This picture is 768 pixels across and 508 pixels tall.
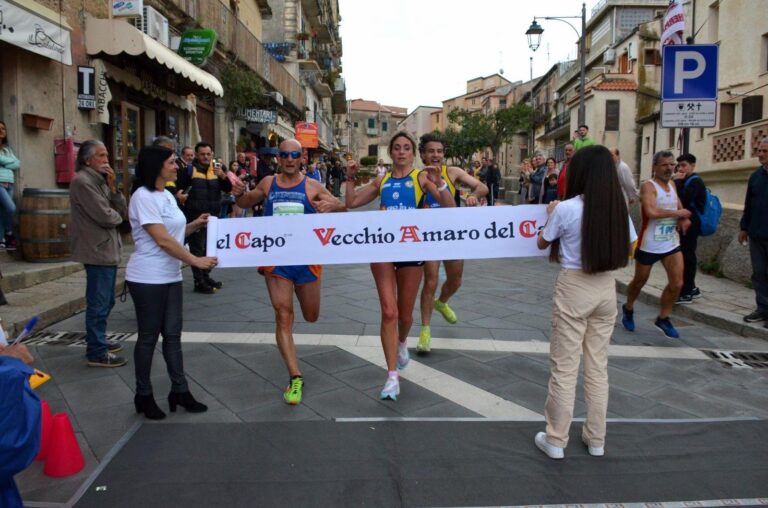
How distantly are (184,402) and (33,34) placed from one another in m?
6.86

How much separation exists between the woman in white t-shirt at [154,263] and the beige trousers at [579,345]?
7.24 feet

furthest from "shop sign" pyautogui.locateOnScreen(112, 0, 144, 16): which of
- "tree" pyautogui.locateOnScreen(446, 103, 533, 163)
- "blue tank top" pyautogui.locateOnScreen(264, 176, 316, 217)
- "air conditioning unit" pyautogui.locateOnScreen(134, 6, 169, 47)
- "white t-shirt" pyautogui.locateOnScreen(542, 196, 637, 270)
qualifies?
"tree" pyautogui.locateOnScreen(446, 103, 533, 163)

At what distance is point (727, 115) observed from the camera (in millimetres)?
20328

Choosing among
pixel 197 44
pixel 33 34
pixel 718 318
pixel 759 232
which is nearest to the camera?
pixel 759 232

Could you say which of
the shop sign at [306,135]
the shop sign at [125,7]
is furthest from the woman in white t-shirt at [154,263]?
the shop sign at [306,135]

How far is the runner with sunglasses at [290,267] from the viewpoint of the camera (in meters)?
4.09

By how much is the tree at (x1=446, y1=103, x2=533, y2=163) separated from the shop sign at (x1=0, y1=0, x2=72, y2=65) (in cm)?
5108

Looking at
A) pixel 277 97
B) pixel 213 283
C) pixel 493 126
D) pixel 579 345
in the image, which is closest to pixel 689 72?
pixel 579 345

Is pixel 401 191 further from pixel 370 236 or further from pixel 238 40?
pixel 238 40

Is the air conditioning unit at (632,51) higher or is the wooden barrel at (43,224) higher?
the air conditioning unit at (632,51)

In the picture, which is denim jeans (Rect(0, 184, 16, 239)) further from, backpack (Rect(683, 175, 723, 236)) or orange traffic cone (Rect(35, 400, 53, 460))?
backpack (Rect(683, 175, 723, 236))

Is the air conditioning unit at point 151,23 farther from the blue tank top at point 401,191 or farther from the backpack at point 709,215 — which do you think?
the backpack at point 709,215

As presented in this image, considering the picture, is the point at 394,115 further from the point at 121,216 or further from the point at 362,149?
the point at 121,216

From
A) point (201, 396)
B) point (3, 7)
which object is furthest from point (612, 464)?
point (3, 7)
